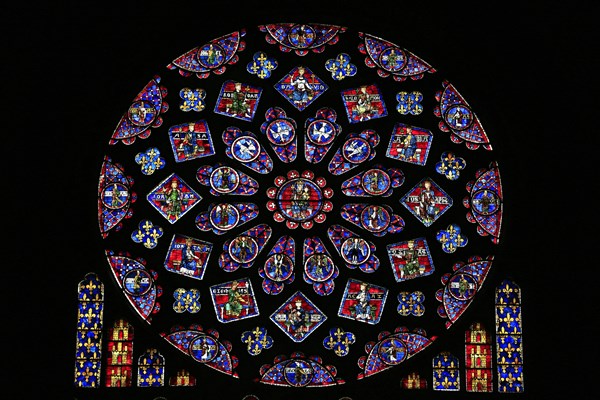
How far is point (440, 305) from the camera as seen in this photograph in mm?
16344

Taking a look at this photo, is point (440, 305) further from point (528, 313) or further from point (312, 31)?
point (312, 31)

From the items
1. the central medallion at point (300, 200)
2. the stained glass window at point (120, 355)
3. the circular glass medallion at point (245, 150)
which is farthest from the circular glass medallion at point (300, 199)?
the stained glass window at point (120, 355)

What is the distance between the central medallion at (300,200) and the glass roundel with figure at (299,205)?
0.01 metres

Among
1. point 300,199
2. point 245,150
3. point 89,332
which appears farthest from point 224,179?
point 89,332

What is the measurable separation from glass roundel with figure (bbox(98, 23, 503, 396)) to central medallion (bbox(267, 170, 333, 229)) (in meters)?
0.01

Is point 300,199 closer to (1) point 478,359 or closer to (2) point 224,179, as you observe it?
(2) point 224,179

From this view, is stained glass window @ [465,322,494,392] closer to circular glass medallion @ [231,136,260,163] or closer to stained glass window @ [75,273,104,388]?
circular glass medallion @ [231,136,260,163]

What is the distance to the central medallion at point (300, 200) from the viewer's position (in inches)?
658

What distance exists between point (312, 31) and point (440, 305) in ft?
11.0

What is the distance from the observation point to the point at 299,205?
16.7 meters

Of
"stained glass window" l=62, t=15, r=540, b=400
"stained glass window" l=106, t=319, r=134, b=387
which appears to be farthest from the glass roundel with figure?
"stained glass window" l=106, t=319, r=134, b=387

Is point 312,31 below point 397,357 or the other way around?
the other way around

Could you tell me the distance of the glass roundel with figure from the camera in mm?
16266

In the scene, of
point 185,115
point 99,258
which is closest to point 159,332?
point 99,258
